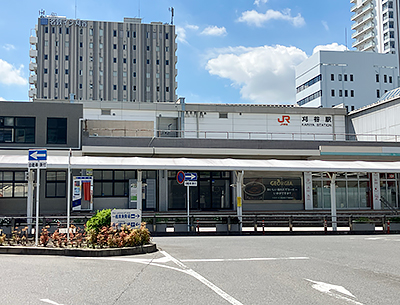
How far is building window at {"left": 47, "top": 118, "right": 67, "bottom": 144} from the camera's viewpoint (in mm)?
28312

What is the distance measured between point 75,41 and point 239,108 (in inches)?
2408

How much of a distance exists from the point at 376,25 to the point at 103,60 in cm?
6799

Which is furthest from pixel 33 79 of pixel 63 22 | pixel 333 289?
pixel 333 289

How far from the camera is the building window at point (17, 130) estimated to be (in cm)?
2797

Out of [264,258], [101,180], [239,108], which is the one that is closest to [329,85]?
[239,108]

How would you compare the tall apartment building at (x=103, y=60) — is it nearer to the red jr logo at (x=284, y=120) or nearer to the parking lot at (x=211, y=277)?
the red jr logo at (x=284, y=120)

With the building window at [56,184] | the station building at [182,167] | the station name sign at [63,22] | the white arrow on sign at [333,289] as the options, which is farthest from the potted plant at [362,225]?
the station name sign at [63,22]

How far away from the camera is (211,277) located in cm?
1002

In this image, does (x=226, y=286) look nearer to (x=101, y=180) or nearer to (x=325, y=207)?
(x=101, y=180)

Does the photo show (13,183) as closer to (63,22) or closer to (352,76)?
(63,22)

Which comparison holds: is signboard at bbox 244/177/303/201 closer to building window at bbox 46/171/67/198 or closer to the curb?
building window at bbox 46/171/67/198

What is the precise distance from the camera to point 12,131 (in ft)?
92.0

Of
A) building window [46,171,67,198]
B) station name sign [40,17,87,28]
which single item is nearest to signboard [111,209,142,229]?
building window [46,171,67,198]

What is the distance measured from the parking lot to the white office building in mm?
82734
